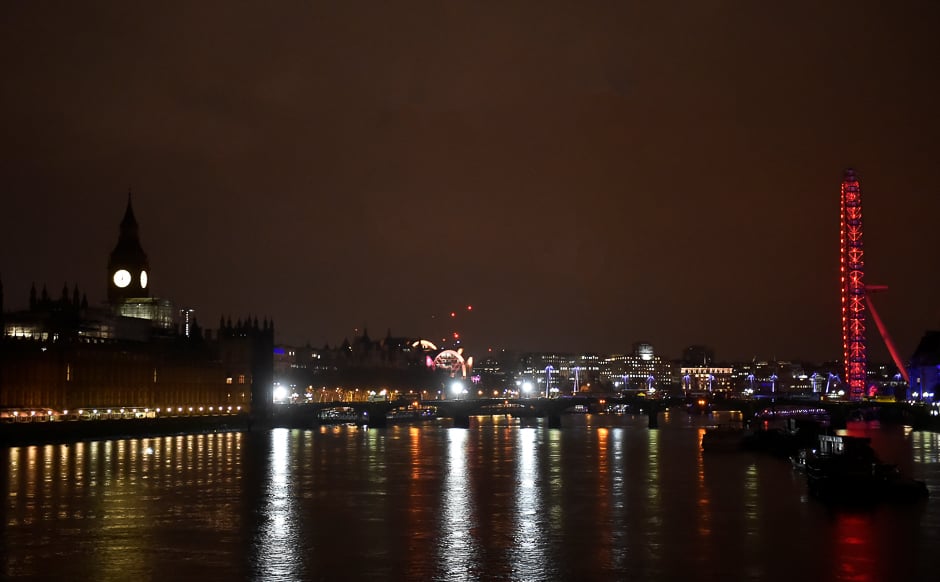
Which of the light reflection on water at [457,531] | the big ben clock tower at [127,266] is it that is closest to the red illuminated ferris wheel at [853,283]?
the light reflection on water at [457,531]

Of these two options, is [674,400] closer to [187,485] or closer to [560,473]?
[560,473]

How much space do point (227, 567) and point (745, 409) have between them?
117 m

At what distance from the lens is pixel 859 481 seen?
2116 inches

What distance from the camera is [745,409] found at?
145 m

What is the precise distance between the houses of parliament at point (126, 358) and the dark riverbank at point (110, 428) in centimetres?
717

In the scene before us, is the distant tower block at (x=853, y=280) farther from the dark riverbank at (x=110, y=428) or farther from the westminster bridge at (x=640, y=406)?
the dark riverbank at (x=110, y=428)

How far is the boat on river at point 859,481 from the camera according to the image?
53156mm

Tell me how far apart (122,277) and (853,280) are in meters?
112

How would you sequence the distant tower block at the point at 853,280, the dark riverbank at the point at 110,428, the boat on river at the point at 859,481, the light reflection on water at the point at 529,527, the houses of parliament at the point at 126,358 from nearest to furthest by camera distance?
the light reflection on water at the point at 529,527 → the boat on river at the point at 859,481 → the dark riverbank at the point at 110,428 → the houses of parliament at the point at 126,358 → the distant tower block at the point at 853,280

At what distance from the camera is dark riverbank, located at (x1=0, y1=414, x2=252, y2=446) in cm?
10275

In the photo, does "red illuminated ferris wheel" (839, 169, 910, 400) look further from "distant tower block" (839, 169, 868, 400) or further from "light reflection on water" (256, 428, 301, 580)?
"light reflection on water" (256, 428, 301, 580)

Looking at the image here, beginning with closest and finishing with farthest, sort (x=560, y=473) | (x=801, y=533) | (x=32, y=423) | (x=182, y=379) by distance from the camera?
(x=801, y=533), (x=560, y=473), (x=32, y=423), (x=182, y=379)

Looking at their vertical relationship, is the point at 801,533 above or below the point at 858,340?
below

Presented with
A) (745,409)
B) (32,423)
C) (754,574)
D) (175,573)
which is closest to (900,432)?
(745,409)
